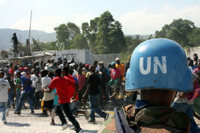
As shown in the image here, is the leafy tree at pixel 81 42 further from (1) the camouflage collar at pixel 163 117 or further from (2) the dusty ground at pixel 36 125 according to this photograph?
(1) the camouflage collar at pixel 163 117

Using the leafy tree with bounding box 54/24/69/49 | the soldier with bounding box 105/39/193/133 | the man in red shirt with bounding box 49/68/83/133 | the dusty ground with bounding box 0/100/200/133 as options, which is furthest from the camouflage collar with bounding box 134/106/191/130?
the leafy tree with bounding box 54/24/69/49

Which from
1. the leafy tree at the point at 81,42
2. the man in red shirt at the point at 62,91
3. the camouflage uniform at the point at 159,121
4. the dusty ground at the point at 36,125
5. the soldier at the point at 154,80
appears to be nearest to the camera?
the camouflage uniform at the point at 159,121

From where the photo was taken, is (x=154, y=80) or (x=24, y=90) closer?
(x=154, y=80)

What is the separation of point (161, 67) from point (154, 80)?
9 cm

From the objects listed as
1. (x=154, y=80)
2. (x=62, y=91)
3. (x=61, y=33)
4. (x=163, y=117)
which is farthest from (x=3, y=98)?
(x=61, y=33)

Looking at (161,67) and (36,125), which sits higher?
(161,67)

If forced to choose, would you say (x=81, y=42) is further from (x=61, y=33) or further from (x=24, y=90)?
(x=24, y=90)

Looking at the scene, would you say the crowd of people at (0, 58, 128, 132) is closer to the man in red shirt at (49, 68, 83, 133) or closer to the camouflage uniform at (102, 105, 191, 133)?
the man in red shirt at (49, 68, 83, 133)

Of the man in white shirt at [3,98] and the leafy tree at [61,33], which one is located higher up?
the leafy tree at [61,33]

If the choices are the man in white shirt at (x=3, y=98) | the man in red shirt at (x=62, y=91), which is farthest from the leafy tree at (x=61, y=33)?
the man in red shirt at (x=62, y=91)

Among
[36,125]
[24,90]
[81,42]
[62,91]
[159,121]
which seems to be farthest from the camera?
[81,42]

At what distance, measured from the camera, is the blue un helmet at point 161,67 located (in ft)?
4.83

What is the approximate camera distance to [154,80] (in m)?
1.49

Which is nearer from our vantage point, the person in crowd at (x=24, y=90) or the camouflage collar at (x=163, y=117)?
the camouflage collar at (x=163, y=117)
